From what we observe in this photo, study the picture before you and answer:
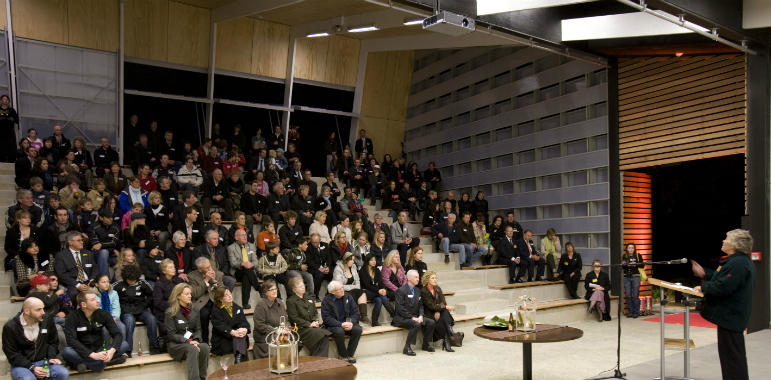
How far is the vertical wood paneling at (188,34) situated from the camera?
1242 cm

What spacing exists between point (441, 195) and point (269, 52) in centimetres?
491

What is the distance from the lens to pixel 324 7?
38.9 feet

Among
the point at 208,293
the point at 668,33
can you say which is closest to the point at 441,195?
the point at 668,33

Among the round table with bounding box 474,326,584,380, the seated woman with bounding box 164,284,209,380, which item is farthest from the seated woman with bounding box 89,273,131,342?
the round table with bounding box 474,326,584,380

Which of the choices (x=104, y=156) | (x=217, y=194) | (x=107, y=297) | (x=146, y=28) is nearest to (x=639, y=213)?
(x=217, y=194)

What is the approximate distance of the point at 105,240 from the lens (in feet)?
26.4

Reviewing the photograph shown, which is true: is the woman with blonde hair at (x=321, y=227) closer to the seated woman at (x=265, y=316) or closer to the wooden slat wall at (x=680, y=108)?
the seated woman at (x=265, y=316)

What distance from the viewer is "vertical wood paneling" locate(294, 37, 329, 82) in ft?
45.9

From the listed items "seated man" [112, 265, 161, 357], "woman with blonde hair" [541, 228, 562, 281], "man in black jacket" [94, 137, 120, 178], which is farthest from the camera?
"woman with blonde hair" [541, 228, 562, 281]

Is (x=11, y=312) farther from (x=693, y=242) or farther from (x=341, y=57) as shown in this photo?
(x=693, y=242)

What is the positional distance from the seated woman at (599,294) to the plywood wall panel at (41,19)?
10.3m

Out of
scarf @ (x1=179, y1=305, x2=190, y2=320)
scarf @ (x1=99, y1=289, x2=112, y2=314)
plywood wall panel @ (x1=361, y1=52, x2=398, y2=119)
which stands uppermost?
plywood wall panel @ (x1=361, y1=52, x2=398, y2=119)

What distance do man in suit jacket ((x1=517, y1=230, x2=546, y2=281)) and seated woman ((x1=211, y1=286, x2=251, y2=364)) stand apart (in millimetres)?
6018

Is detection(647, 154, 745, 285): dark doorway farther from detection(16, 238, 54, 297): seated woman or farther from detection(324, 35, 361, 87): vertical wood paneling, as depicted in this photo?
detection(16, 238, 54, 297): seated woman
